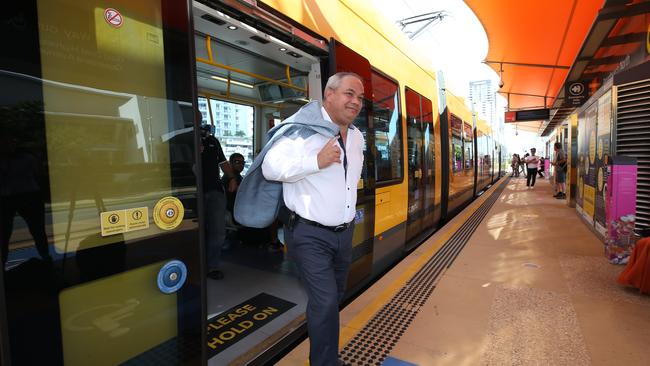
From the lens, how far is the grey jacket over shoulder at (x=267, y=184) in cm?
200

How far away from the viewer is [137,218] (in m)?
1.53

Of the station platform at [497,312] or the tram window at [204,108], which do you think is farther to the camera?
the tram window at [204,108]

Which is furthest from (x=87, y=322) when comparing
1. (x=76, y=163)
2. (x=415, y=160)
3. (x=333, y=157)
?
(x=415, y=160)

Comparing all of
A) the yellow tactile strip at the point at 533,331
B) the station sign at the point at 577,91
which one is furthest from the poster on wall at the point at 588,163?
the station sign at the point at 577,91

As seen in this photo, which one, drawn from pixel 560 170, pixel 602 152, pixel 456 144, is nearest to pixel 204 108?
pixel 456 144

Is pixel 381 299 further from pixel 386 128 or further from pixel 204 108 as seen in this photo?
pixel 204 108

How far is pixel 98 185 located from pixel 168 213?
32cm

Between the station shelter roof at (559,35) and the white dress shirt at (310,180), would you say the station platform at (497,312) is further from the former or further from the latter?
the station shelter roof at (559,35)

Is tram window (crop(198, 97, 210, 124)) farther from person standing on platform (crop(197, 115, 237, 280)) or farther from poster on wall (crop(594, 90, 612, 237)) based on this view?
poster on wall (crop(594, 90, 612, 237))

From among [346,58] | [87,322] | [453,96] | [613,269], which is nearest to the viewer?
[87,322]

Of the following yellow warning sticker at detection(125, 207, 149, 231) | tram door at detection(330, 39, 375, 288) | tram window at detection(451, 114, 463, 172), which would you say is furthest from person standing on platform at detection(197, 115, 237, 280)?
tram window at detection(451, 114, 463, 172)

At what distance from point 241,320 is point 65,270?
1829mm

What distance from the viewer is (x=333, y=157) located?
1.84 m

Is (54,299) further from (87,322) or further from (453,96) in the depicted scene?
(453,96)
